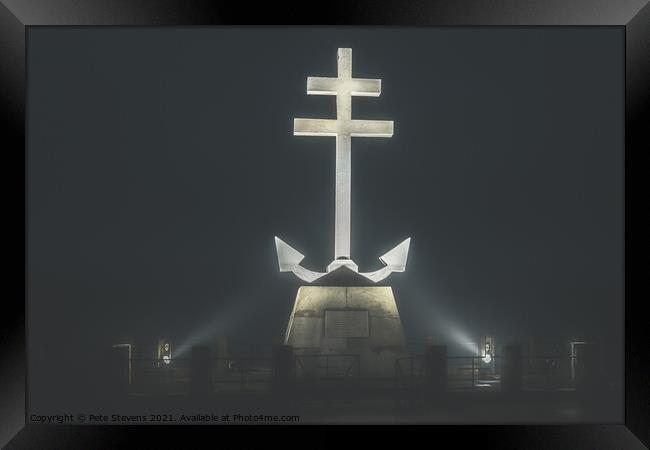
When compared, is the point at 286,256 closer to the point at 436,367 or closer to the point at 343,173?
the point at 343,173

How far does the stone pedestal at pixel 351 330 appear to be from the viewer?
31.0 feet

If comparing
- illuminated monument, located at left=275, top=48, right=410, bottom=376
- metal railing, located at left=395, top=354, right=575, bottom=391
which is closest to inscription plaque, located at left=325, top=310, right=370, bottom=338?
illuminated monument, located at left=275, top=48, right=410, bottom=376

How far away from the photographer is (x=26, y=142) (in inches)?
178

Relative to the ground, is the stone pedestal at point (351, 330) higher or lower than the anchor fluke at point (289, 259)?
lower

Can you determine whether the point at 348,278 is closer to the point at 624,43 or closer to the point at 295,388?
the point at 295,388

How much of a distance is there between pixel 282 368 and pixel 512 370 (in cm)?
261

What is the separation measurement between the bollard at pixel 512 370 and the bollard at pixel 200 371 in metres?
3.19

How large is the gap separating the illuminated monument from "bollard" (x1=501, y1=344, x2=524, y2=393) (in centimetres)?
113

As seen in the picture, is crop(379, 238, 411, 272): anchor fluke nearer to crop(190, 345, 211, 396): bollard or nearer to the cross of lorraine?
the cross of lorraine

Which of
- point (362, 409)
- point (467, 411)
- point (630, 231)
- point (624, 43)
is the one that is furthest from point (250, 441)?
point (467, 411)

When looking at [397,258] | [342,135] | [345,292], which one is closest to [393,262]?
[397,258]

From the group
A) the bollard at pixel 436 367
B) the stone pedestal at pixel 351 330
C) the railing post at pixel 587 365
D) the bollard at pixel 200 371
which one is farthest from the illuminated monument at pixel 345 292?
the railing post at pixel 587 365

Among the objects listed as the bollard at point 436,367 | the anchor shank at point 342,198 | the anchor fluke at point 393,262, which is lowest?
the bollard at point 436,367

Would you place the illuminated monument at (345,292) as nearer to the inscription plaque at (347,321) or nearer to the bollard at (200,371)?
the inscription plaque at (347,321)
